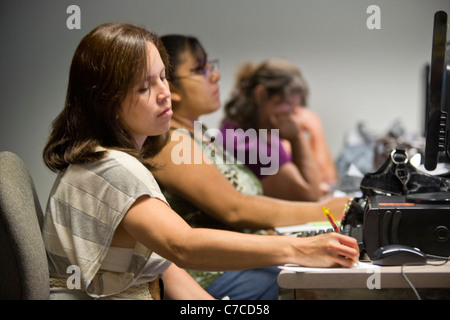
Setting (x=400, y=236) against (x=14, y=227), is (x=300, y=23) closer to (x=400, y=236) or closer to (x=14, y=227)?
(x=400, y=236)

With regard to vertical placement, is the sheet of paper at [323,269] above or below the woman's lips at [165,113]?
below

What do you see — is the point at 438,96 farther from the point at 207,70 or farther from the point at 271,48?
the point at 271,48

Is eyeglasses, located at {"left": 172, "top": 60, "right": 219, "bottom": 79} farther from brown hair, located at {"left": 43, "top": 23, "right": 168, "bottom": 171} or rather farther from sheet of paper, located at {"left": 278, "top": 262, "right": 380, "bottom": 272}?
sheet of paper, located at {"left": 278, "top": 262, "right": 380, "bottom": 272}

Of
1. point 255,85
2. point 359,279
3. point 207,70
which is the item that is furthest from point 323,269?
point 255,85

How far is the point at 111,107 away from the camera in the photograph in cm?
117

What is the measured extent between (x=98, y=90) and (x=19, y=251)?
1.14ft

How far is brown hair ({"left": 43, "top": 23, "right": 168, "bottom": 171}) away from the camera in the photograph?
114cm

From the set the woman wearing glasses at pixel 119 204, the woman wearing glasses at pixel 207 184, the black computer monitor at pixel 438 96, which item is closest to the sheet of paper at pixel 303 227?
the woman wearing glasses at pixel 207 184

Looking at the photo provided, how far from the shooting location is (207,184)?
5.31 feet

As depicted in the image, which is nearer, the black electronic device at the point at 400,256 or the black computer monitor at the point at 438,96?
the black electronic device at the point at 400,256

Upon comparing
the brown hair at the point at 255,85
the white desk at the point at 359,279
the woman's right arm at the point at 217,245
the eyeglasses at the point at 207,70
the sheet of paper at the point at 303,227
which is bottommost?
the sheet of paper at the point at 303,227

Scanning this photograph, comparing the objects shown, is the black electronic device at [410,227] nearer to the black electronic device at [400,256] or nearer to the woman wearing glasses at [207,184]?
the black electronic device at [400,256]

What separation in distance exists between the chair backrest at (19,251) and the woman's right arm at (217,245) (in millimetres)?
178

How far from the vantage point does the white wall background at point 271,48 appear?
1902 mm
